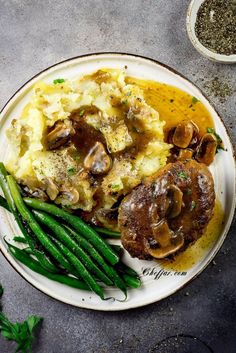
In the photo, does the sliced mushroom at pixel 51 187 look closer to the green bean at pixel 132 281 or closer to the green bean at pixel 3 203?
the green bean at pixel 3 203

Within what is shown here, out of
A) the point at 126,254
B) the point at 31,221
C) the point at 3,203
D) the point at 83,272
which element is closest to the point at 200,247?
the point at 126,254

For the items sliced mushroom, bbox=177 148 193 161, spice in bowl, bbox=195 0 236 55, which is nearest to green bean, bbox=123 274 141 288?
sliced mushroom, bbox=177 148 193 161

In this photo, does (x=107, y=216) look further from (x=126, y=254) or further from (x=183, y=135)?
(x=183, y=135)

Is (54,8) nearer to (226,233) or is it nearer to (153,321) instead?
(226,233)

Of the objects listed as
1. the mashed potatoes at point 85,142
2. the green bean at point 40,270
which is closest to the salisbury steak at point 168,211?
the mashed potatoes at point 85,142

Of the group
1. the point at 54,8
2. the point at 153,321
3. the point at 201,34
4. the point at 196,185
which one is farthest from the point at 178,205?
the point at 54,8

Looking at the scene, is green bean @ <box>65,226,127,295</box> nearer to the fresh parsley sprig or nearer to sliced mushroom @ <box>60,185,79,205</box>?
sliced mushroom @ <box>60,185,79,205</box>
